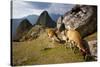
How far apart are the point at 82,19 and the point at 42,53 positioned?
2.14ft

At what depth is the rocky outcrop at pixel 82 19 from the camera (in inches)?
88.6

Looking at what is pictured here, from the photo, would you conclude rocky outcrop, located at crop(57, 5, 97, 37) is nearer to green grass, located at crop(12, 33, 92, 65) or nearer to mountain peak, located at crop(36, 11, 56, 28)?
mountain peak, located at crop(36, 11, 56, 28)

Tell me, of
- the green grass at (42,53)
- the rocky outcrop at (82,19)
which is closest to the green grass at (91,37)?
the rocky outcrop at (82,19)

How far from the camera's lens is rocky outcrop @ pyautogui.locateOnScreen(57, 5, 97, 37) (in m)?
2.25

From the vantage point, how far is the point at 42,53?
2.13 meters

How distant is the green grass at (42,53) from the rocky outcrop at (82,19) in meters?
0.29

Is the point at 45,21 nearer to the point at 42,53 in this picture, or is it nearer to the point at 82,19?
the point at 42,53

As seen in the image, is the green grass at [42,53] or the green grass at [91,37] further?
the green grass at [91,37]

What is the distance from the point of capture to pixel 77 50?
226cm

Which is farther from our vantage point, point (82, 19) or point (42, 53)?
point (82, 19)

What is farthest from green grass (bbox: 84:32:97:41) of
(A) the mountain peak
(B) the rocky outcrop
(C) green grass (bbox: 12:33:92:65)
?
(A) the mountain peak

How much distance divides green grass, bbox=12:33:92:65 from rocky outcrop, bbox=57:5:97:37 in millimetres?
287

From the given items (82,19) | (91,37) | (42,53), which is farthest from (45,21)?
(91,37)

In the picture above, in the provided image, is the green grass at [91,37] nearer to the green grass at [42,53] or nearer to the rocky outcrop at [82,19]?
the rocky outcrop at [82,19]
